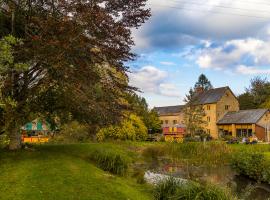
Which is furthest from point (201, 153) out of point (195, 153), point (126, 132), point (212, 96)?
point (212, 96)

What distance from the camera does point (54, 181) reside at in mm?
13797

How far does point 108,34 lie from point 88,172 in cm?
591

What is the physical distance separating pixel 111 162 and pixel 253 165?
44.0 feet

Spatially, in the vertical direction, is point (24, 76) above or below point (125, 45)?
below

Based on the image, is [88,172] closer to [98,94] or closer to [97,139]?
[98,94]

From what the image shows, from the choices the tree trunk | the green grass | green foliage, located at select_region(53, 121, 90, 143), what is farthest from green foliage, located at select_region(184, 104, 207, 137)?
the tree trunk

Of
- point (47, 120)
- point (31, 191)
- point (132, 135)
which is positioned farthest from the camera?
point (132, 135)

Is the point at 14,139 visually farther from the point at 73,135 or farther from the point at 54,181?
the point at 73,135

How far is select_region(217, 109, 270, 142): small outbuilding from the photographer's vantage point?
63938mm

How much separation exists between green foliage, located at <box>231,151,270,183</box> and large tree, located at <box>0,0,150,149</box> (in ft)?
Result: 44.2

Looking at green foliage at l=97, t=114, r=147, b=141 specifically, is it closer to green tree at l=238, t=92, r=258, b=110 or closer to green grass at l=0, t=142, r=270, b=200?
green grass at l=0, t=142, r=270, b=200

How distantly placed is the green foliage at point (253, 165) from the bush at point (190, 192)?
1481 centimetres

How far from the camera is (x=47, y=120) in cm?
1981

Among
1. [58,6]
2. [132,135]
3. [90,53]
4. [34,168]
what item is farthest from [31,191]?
[132,135]
